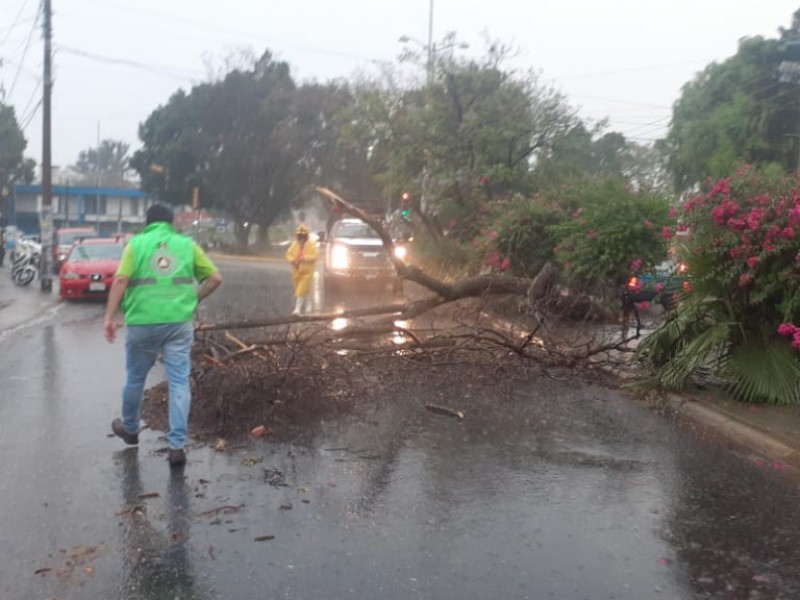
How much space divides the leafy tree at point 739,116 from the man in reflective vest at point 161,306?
2395 centimetres

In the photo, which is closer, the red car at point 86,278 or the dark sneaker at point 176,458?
the dark sneaker at point 176,458

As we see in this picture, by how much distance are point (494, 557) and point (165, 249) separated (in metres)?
3.23

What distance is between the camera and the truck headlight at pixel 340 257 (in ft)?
71.8

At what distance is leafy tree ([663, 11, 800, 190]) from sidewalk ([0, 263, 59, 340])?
20.0m

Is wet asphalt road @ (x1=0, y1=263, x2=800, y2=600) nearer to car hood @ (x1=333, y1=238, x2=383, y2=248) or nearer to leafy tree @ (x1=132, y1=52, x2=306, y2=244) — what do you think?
car hood @ (x1=333, y1=238, x2=383, y2=248)

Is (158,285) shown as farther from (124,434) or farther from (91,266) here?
(91,266)

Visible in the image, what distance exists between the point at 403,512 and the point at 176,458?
1775 mm

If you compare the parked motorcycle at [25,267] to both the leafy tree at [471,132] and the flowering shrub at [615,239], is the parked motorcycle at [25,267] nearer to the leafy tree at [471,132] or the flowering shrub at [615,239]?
the leafy tree at [471,132]

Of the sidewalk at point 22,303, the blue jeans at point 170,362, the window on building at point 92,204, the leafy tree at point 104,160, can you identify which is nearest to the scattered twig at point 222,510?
the blue jeans at point 170,362

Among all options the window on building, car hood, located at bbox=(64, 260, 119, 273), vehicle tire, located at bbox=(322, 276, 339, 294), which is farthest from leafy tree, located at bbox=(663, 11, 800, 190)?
the window on building

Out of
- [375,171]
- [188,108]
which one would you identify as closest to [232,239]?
[188,108]

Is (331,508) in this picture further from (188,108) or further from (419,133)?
(188,108)

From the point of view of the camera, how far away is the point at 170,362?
6289 millimetres

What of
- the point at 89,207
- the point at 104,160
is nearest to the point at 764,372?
the point at 89,207
